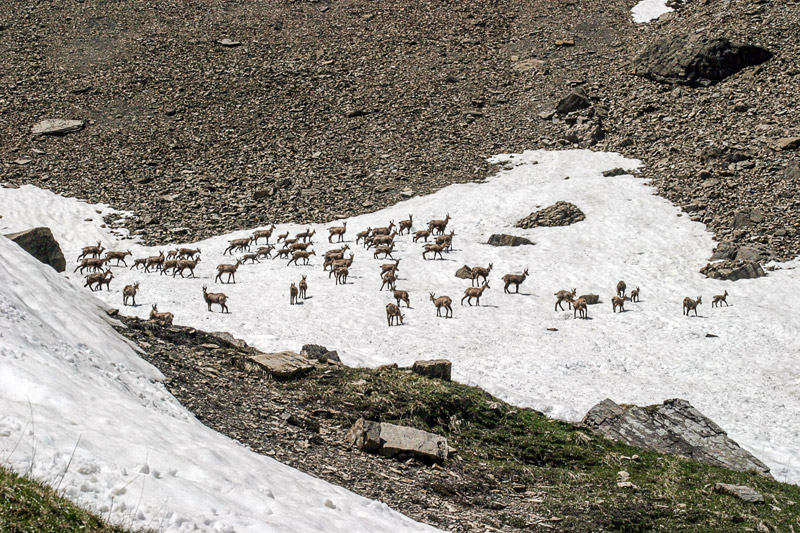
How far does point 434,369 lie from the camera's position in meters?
19.2

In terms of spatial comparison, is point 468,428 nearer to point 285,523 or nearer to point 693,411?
point 693,411

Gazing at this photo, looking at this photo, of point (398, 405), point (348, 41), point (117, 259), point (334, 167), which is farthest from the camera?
point (348, 41)

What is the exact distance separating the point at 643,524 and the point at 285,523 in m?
6.88

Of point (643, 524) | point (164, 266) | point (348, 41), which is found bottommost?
point (643, 524)

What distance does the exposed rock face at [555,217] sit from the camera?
3947 centimetres

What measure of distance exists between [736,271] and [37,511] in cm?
3297

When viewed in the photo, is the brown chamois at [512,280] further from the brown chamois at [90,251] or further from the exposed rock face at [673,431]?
the brown chamois at [90,251]

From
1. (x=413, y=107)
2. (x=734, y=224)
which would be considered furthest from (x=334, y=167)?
(x=734, y=224)

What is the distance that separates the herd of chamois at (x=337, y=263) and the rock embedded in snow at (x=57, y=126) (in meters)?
19.2

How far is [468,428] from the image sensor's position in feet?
51.9

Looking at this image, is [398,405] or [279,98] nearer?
[398,405]

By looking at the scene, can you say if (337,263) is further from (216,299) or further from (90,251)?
(90,251)

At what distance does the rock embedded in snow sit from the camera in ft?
167

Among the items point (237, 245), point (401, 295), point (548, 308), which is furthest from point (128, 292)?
point (548, 308)
